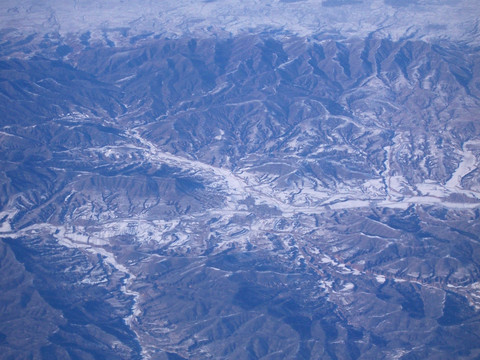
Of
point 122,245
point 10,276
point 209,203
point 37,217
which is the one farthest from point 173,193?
point 10,276

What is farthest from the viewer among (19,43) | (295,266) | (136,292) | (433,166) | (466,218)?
(19,43)

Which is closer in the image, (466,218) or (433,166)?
(466,218)

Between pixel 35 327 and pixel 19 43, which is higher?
pixel 19 43

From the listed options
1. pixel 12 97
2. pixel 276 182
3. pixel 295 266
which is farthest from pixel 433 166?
pixel 12 97

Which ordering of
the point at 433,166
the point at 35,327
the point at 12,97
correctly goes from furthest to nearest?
the point at 12,97 < the point at 433,166 < the point at 35,327

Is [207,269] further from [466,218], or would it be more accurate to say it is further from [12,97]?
[12,97]

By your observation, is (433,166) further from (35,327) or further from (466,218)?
(35,327)
